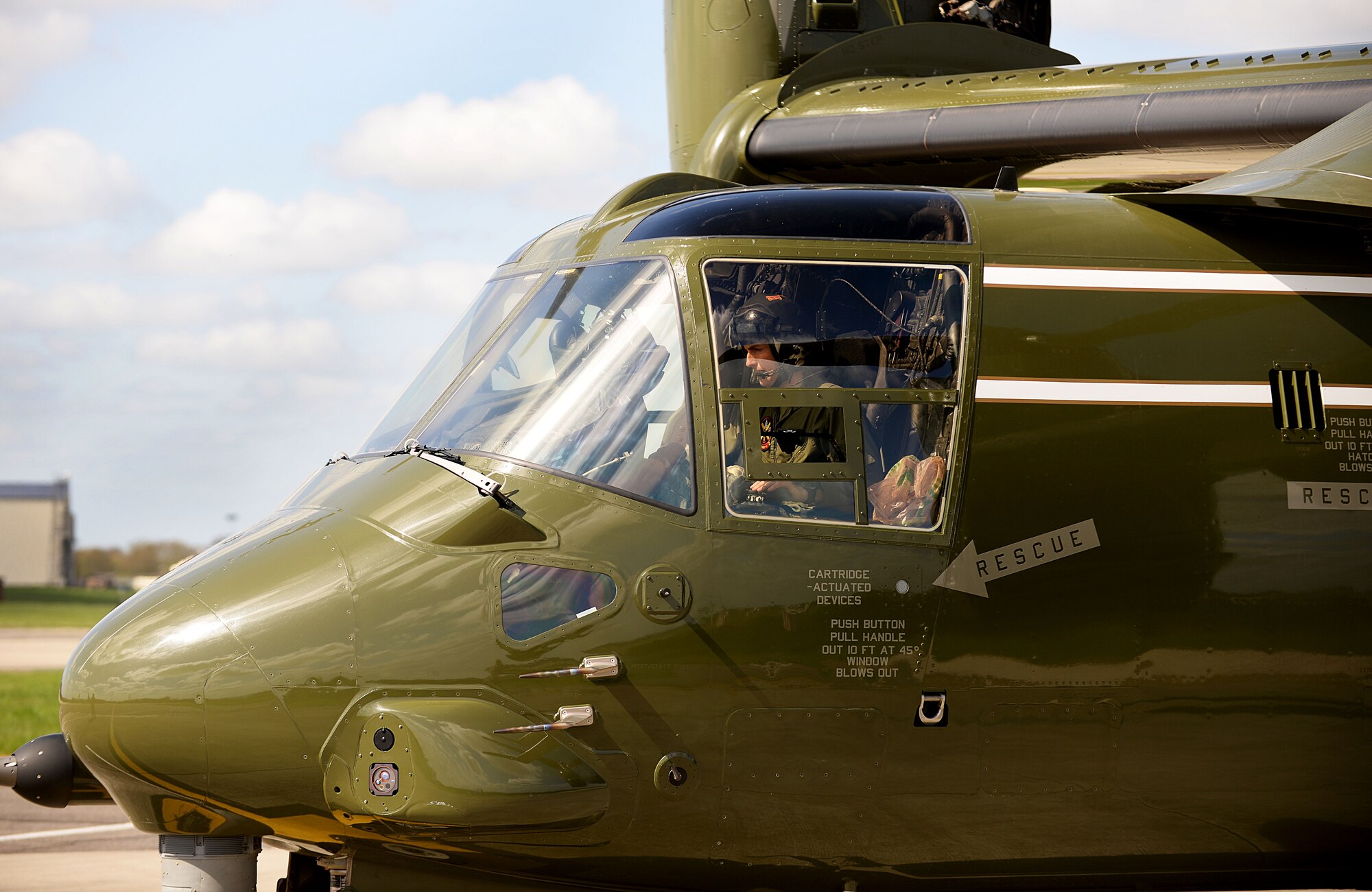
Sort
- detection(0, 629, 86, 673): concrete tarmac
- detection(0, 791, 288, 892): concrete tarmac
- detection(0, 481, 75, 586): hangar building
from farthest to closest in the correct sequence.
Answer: detection(0, 481, 75, 586): hangar building, detection(0, 629, 86, 673): concrete tarmac, detection(0, 791, 288, 892): concrete tarmac

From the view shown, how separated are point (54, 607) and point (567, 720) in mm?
60954

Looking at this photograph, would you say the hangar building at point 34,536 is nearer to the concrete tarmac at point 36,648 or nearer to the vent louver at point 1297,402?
the concrete tarmac at point 36,648

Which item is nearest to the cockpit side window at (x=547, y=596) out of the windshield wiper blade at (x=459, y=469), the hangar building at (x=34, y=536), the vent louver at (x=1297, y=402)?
the windshield wiper blade at (x=459, y=469)

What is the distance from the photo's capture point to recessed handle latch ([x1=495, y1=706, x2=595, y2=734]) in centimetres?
429

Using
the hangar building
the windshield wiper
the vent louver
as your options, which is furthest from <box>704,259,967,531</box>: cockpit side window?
the hangar building

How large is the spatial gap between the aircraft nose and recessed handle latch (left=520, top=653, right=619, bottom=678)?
964 mm

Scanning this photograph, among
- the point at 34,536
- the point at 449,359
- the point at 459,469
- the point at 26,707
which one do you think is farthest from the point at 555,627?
the point at 34,536

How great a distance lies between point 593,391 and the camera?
4.69 m

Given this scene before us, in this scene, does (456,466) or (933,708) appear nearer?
(933,708)

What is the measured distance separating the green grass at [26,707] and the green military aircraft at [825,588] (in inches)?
386

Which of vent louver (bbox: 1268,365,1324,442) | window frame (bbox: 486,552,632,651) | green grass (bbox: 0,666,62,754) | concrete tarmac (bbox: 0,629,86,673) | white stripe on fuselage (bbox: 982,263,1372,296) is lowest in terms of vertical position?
concrete tarmac (bbox: 0,629,86,673)

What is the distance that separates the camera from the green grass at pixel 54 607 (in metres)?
46.8

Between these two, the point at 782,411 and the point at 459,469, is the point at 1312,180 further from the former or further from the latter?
the point at 459,469

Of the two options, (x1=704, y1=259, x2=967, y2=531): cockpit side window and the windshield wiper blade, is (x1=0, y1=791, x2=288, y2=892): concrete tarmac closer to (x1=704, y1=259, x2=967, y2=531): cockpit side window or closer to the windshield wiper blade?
Result: the windshield wiper blade
